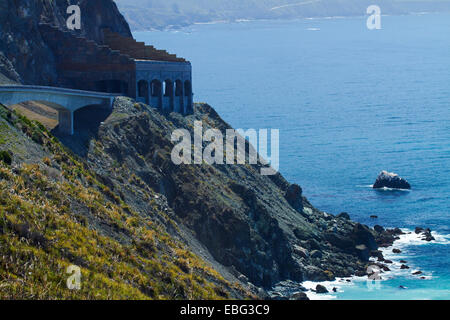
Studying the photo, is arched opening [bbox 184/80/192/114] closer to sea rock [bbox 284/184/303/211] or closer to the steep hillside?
the steep hillside

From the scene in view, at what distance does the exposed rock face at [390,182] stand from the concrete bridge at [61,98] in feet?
169

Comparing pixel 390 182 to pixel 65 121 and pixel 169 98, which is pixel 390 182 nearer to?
pixel 169 98

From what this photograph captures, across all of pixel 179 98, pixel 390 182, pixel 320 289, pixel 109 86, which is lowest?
pixel 390 182

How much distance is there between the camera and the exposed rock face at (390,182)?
12656 cm

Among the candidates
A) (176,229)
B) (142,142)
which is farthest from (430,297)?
(142,142)

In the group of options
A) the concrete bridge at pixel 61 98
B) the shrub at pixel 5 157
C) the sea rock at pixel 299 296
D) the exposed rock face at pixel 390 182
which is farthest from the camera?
the exposed rock face at pixel 390 182

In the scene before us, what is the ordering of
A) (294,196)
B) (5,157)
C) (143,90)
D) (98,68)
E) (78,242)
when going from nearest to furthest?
(78,242)
(5,157)
(98,68)
(143,90)
(294,196)

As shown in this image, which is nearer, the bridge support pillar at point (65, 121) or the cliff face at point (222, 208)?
the bridge support pillar at point (65, 121)

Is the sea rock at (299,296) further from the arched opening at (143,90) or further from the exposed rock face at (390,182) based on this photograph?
the exposed rock face at (390,182)

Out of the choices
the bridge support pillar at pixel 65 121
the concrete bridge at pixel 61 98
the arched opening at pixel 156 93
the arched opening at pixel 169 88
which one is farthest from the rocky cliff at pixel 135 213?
the arched opening at pixel 169 88

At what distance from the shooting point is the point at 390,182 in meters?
126

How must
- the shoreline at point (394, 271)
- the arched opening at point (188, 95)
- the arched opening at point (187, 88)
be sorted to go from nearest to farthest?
the shoreline at point (394, 271)
the arched opening at point (188, 95)
the arched opening at point (187, 88)

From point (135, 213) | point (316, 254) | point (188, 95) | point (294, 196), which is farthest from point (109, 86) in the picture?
point (135, 213)

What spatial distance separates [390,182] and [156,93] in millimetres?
40983
